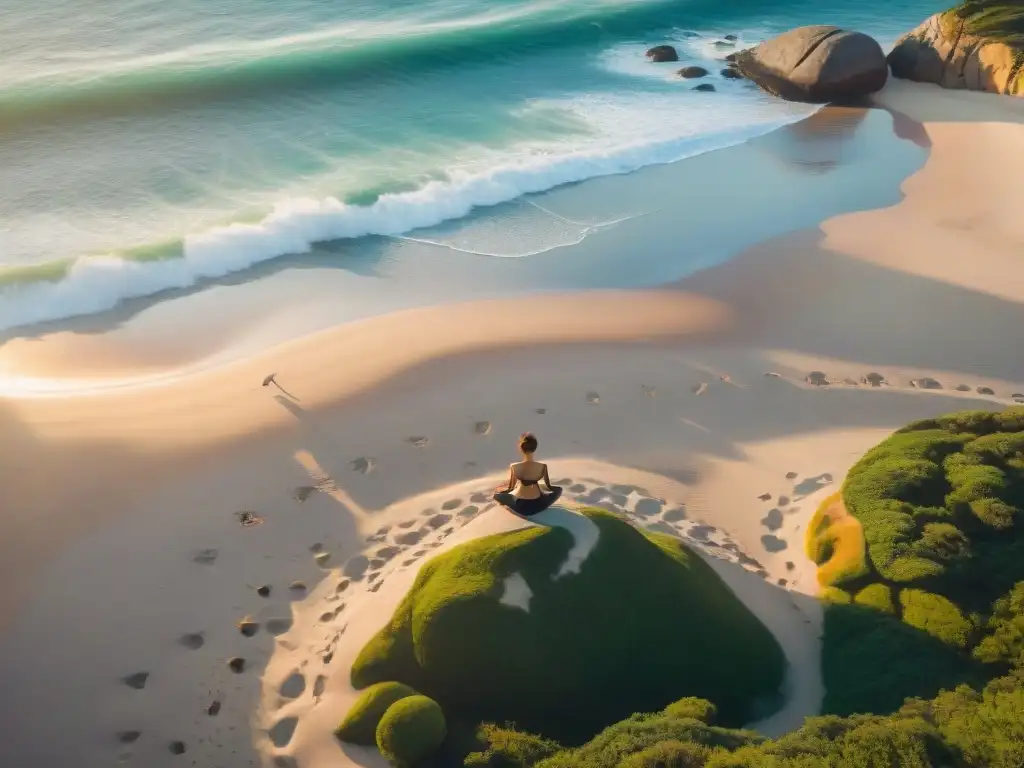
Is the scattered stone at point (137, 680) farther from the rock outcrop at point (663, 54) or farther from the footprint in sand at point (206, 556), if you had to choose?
the rock outcrop at point (663, 54)

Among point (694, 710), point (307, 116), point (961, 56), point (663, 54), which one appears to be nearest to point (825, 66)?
point (961, 56)

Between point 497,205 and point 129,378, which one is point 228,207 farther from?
point 129,378

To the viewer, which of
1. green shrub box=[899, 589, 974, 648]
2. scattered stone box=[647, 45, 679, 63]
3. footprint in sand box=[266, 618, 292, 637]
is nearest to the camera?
green shrub box=[899, 589, 974, 648]

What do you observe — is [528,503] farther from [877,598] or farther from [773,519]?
[773,519]

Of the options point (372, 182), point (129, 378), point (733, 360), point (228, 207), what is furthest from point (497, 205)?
point (129, 378)

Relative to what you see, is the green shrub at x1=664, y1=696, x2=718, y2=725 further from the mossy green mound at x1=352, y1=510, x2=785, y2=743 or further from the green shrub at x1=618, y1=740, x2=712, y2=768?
the green shrub at x1=618, y1=740, x2=712, y2=768

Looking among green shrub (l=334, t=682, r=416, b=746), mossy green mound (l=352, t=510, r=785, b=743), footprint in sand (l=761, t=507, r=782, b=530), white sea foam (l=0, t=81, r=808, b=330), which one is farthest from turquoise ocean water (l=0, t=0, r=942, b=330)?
green shrub (l=334, t=682, r=416, b=746)

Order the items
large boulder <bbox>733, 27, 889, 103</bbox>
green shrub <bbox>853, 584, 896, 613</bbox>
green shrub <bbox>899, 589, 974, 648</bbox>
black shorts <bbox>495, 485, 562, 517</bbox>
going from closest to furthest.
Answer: green shrub <bbox>899, 589, 974, 648</bbox> < black shorts <bbox>495, 485, 562, 517</bbox> < green shrub <bbox>853, 584, 896, 613</bbox> < large boulder <bbox>733, 27, 889, 103</bbox>
